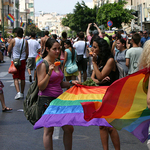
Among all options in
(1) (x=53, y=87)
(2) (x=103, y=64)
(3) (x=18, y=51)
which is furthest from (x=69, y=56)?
(1) (x=53, y=87)

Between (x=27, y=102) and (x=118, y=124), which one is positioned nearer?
(x=118, y=124)

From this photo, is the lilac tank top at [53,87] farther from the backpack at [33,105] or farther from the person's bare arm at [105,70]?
the person's bare arm at [105,70]

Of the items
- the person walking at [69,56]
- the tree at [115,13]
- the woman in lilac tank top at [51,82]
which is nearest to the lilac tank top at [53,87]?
the woman in lilac tank top at [51,82]

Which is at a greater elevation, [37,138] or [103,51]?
[103,51]

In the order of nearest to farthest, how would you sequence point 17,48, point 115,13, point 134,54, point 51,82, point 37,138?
point 51,82 → point 37,138 → point 134,54 → point 17,48 → point 115,13

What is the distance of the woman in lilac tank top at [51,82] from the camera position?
14.2 feet

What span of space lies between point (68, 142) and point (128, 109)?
1.22 metres

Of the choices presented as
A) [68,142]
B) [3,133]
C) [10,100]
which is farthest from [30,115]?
[10,100]

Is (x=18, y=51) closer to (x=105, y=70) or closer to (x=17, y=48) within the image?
(x=17, y=48)

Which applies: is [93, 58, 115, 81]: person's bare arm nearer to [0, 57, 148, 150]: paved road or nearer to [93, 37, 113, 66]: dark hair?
[93, 37, 113, 66]: dark hair

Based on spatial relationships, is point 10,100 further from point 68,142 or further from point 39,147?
point 68,142

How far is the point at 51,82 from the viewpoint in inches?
180

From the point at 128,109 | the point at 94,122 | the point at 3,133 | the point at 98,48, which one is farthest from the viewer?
the point at 3,133

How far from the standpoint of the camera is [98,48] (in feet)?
16.3
